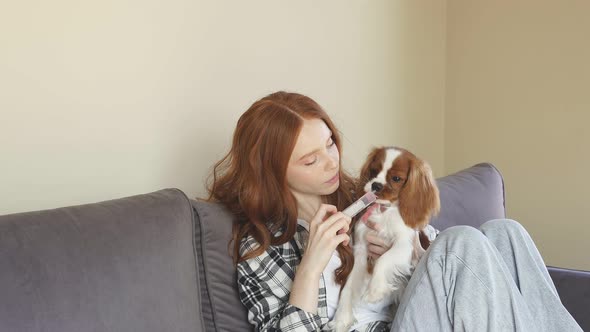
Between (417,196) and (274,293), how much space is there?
0.40 metres

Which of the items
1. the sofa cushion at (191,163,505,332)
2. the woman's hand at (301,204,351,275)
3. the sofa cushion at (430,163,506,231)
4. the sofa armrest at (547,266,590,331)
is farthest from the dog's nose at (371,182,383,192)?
the sofa armrest at (547,266,590,331)

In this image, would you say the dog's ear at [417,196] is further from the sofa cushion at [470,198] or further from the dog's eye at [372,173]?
the sofa cushion at [470,198]

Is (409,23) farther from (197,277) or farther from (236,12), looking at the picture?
(197,277)

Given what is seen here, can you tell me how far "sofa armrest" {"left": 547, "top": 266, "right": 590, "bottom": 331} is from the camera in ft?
6.00

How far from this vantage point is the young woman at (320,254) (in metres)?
1.28

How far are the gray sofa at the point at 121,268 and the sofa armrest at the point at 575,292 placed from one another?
1.04 m

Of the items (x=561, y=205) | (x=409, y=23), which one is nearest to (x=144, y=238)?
(x=409, y=23)

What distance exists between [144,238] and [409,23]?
2.02 meters

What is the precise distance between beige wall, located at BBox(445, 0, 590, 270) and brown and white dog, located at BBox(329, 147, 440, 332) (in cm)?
156

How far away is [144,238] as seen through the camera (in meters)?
1.18

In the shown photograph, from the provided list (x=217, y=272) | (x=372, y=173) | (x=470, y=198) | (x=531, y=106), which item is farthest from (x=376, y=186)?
(x=531, y=106)

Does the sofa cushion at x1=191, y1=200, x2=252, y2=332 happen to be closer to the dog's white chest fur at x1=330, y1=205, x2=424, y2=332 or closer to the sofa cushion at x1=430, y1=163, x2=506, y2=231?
the dog's white chest fur at x1=330, y1=205, x2=424, y2=332

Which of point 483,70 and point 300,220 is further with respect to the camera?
point 483,70

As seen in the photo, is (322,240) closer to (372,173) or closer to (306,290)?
(306,290)
